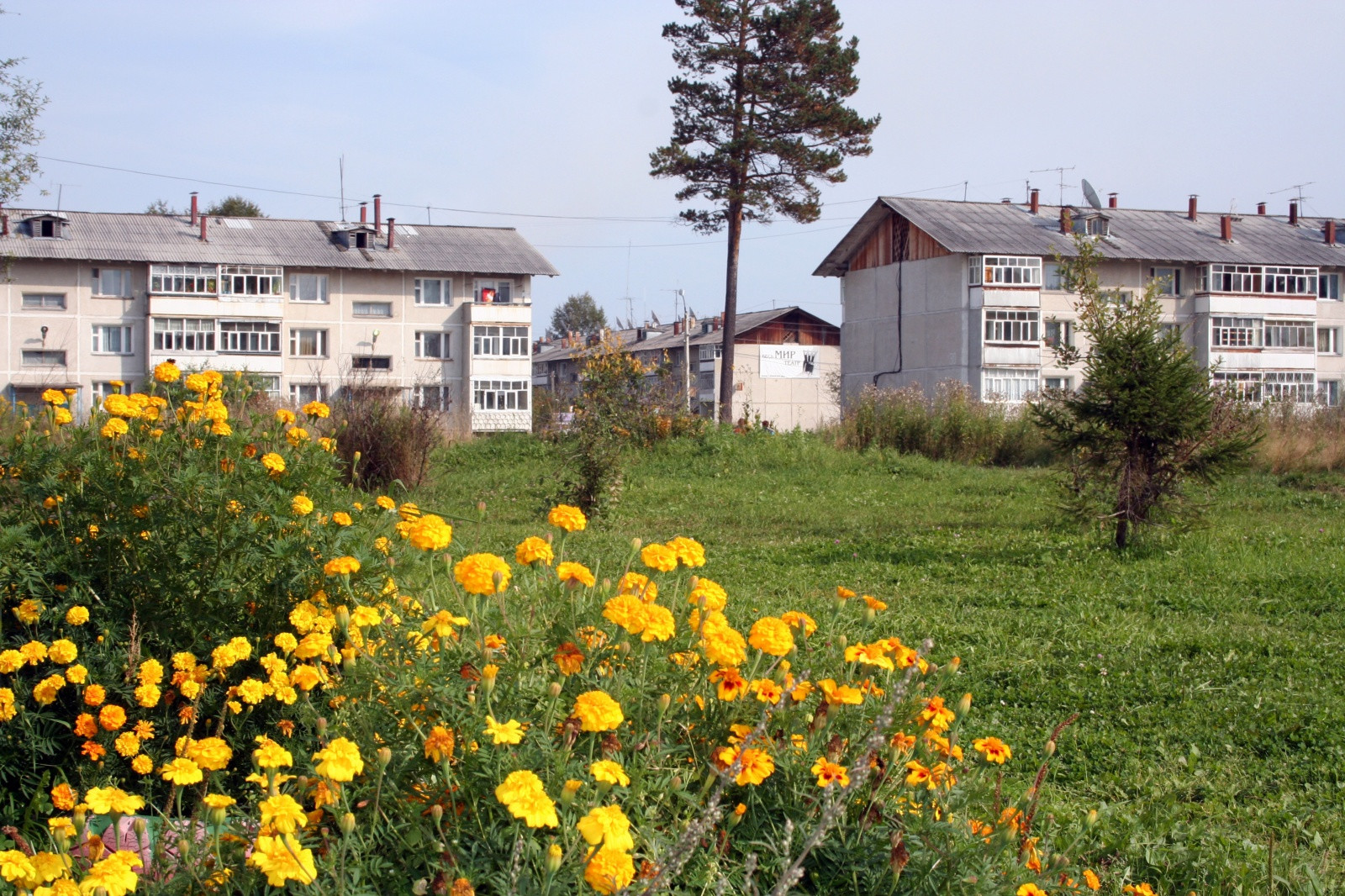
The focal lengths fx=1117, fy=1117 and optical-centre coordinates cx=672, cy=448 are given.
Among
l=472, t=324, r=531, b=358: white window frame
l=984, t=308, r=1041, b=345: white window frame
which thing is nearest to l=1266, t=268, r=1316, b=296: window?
l=984, t=308, r=1041, b=345: white window frame

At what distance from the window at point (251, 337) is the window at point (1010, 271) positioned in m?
25.6

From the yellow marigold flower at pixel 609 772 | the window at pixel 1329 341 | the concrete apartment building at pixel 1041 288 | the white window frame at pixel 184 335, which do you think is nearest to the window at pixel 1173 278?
the concrete apartment building at pixel 1041 288

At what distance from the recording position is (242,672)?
3.24 m

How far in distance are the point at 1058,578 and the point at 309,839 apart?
7203mm

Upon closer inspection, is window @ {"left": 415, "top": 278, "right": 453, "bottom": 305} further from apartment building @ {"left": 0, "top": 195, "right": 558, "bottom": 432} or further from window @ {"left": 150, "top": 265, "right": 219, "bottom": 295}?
window @ {"left": 150, "top": 265, "right": 219, "bottom": 295}

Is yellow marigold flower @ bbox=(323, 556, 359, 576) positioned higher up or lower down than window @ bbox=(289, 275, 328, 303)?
lower down

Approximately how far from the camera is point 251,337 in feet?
136

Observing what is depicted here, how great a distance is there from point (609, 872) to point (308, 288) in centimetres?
4325

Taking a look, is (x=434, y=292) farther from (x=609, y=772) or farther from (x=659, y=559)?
(x=609, y=772)

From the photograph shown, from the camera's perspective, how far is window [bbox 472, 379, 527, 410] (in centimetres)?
4312

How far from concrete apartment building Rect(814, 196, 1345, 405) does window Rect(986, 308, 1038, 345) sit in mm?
49

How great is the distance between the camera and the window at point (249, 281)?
4069cm

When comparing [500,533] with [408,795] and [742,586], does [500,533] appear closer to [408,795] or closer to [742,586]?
[742,586]

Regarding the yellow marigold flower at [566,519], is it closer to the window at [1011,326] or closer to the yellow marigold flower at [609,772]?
the yellow marigold flower at [609,772]
